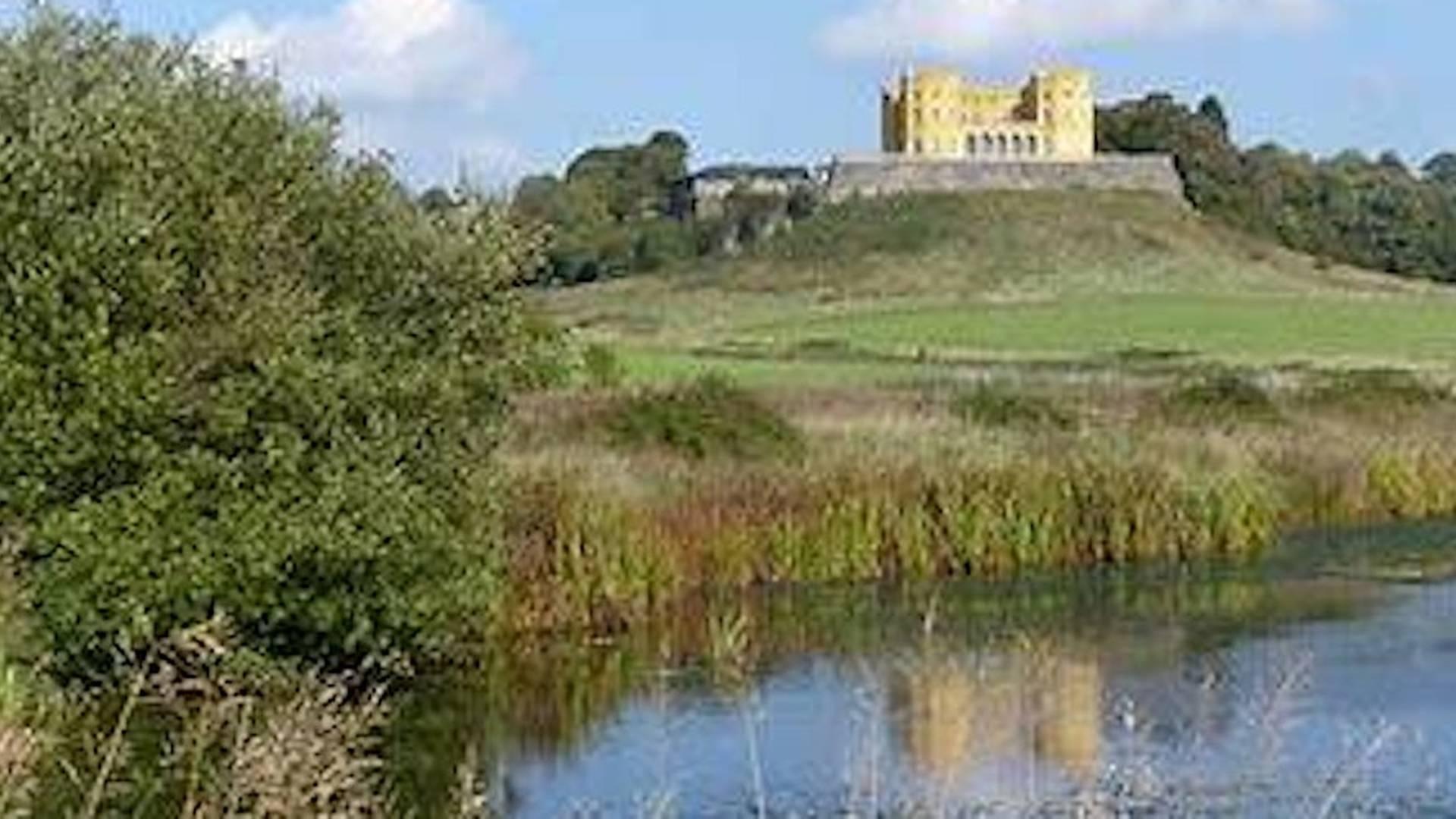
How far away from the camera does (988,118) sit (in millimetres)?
120750

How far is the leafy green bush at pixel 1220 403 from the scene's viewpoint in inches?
1711

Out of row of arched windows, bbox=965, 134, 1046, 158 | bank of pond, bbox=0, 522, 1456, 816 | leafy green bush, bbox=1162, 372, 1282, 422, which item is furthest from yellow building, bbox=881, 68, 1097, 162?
bank of pond, bbox=0, 522, 1456, 816

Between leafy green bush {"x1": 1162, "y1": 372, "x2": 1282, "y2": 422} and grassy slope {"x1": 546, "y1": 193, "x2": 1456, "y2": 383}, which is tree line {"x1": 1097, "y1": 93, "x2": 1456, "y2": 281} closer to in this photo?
grassy slope {"x1": 546, "y1": 193, "x2": 1456, "y2": 383}

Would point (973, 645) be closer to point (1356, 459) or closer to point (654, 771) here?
point (654, 771)

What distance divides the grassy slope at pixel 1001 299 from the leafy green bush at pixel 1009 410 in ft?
29.7

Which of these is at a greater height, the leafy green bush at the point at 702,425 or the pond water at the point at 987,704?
the leafy green bush at the point at 702,425

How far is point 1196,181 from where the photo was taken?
4301 inches

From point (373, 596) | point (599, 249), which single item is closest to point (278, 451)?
point (373, 596)

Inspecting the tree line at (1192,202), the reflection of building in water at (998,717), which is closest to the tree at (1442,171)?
the tree line at (1192,202)

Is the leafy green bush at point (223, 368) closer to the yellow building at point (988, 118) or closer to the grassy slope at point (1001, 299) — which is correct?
the grassy slope at point (1001, 299)

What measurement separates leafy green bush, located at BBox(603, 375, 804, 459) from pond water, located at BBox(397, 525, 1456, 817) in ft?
17.6

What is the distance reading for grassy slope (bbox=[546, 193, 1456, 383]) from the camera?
65.1m

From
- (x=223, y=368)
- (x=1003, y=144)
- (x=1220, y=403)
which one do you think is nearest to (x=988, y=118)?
(x=1003, y=144)

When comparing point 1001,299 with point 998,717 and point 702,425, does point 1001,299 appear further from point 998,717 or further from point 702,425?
point 998,717
